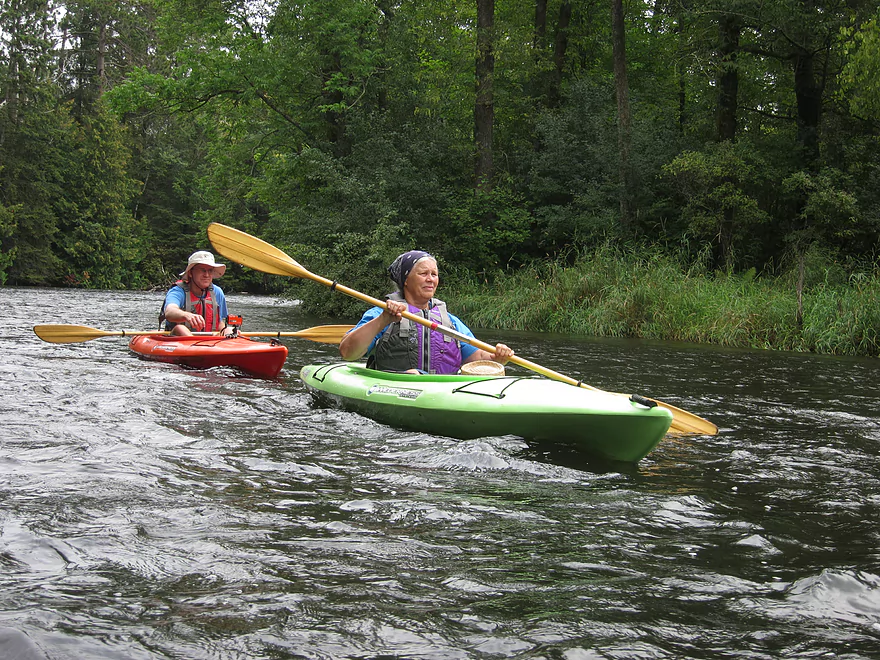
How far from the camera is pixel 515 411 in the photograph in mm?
4129

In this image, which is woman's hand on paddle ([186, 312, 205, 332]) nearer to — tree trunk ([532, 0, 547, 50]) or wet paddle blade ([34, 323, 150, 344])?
wet paddle blade ([34, 323, 150, 344])

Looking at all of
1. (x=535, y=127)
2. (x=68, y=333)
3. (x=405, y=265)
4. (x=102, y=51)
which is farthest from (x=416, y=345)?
(x=102, y=51)

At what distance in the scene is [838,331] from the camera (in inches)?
395

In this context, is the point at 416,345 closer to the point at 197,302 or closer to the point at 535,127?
the point at 197,302

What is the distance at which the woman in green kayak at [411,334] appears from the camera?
516 centimetres

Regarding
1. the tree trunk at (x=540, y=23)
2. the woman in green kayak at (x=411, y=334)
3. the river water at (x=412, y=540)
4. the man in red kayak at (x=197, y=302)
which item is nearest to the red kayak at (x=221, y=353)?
the man in red kayak at (x=197, y=302)

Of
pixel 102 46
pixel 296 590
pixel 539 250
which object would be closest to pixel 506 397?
pixel 296 590

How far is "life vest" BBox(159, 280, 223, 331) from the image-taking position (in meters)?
7.94

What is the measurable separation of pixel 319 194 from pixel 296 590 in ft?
54.3

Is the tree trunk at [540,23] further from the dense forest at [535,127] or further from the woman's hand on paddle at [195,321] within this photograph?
the woman's hand on paddle at [195,321]

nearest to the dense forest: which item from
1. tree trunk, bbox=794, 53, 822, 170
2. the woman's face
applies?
tree trunk, bbox=794, 53, 822, 170

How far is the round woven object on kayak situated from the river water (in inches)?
23.1

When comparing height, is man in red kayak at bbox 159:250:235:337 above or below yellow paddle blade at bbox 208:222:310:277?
below

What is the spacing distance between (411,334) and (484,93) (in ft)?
44.1
